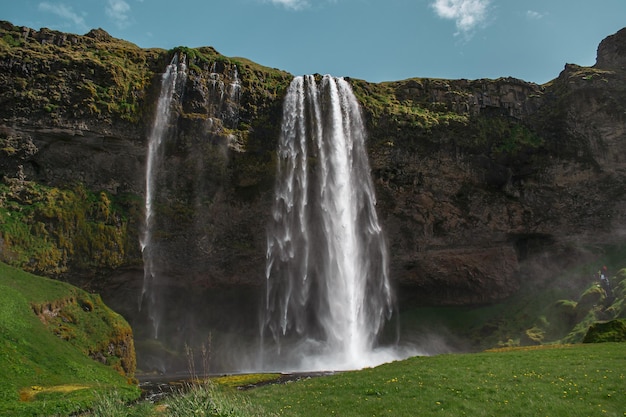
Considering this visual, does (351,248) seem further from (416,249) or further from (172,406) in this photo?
(172,406)

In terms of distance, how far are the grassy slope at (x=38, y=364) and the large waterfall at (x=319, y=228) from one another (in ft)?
61.9

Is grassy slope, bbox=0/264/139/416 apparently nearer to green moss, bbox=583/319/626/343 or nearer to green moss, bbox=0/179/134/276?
green moss, bbox=0/179/134/276

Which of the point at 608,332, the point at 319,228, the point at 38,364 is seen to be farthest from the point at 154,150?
the point at 608,332

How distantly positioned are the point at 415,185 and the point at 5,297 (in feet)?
113

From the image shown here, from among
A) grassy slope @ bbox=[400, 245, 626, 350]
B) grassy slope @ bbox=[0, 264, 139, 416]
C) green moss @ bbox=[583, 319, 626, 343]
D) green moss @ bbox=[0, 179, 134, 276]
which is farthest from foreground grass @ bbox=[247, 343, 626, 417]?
green moss @ bbox=[0, 179, 134, 276]

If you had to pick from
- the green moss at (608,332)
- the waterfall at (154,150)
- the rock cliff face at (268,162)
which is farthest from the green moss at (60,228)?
the green moss at (608,332)

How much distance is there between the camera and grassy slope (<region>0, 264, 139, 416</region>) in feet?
56.1

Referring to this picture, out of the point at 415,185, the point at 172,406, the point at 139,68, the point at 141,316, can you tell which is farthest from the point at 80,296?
the point at 415,185

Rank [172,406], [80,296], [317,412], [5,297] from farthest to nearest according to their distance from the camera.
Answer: [80,296], [5,297], [317,412], [172,406]

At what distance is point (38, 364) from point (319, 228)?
26.2m

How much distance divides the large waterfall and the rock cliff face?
150 centimetres

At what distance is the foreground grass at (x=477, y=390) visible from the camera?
40.7 ft

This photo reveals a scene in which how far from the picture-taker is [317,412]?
1369 centimetres

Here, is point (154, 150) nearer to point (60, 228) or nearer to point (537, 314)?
point (60, 228)
